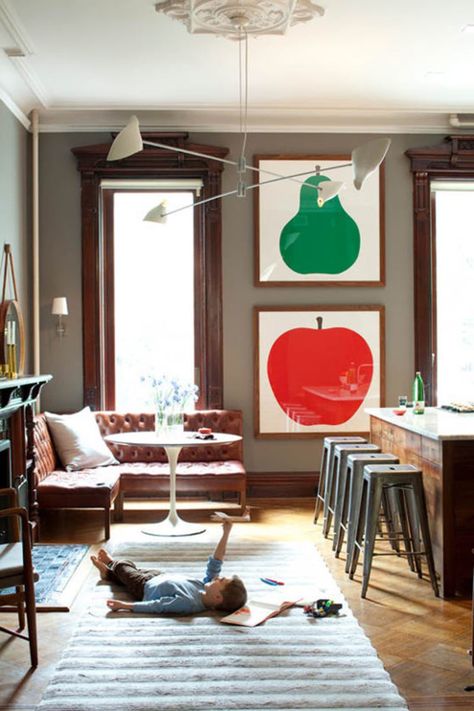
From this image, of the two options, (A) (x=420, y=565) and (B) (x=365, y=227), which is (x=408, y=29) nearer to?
(B) (x=365, y=227)

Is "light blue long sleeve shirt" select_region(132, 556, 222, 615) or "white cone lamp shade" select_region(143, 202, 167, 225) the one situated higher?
"white cone lamp shade" select_region(143, 202, 167, 225)

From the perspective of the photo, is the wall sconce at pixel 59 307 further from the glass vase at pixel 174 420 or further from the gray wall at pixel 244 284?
the glass vase at pixel 174 420

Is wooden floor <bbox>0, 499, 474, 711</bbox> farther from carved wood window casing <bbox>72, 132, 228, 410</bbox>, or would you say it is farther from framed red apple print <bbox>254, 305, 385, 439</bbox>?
carved wood window casing <bbox>72, 132, 228, 410</bbox>

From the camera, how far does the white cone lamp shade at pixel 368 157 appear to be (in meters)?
4.65

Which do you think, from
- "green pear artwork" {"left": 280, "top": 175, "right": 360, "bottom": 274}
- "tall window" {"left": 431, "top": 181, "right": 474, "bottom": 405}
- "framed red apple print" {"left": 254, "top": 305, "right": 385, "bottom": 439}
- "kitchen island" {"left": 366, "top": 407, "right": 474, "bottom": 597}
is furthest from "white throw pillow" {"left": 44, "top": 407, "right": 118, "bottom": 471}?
"tall window" {"left": 431, "top": 181, "right": 474, "bottom": 405}

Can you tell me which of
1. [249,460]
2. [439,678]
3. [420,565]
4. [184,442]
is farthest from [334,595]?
[249,460]

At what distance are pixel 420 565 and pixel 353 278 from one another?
327 cm

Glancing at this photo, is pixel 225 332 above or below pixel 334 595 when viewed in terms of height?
above

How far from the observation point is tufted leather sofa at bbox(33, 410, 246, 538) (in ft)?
19.7

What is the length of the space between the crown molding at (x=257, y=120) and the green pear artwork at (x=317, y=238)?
0.53m

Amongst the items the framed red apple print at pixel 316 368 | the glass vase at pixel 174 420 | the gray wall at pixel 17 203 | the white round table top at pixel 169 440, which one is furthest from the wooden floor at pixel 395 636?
the gray wall at pixel 17 203

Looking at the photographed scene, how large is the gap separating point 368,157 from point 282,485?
376 cm

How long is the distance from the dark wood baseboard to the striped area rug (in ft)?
9.51

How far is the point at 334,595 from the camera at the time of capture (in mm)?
4617
